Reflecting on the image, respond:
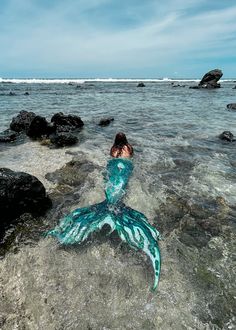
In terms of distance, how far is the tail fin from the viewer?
555cm

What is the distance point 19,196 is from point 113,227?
2.08 m

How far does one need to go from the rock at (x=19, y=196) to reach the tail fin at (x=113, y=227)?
75 cm

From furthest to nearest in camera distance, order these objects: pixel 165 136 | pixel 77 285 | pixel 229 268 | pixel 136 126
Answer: pixel 136 126 → pixel 165 136 → pixel 229 268 → pixel 77 285

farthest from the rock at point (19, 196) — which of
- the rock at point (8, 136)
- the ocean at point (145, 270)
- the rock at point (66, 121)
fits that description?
the rock at point (66, 121)

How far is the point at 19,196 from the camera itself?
6.46 metres

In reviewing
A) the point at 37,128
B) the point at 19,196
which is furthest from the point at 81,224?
the point at 37,128

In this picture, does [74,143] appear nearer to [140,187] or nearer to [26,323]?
[140,187]

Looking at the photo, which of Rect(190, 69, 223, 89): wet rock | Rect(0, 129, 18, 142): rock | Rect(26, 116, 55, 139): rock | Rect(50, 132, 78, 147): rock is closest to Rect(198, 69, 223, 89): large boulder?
Rect(190, 69, 223, 89): wet rock

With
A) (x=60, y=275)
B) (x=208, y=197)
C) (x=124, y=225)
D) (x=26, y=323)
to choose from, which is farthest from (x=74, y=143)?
Result: (x=26, y=323)

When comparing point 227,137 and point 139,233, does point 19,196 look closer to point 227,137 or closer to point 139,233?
point 139,233

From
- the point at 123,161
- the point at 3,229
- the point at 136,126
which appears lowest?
the point at 136,126

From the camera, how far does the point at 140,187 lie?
842cm

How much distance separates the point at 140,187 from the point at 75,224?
2.83m

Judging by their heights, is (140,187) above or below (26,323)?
below
